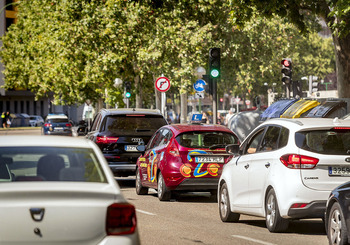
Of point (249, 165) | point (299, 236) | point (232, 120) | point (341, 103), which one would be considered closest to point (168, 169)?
point (249, 165)

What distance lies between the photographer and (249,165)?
11.9 metres

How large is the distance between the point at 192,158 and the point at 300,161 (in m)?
5.41

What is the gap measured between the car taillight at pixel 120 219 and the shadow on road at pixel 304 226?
5.82 meters

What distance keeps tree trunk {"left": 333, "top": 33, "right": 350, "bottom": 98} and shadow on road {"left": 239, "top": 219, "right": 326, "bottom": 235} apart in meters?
9.58

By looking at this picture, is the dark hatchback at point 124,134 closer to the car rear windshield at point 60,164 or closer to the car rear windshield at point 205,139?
the car rear windshield at point 205,139

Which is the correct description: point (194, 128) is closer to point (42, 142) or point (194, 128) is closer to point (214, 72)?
point (214, 72)

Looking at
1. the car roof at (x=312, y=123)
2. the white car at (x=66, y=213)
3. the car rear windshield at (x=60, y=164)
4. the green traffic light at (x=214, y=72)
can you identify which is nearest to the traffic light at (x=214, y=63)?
the green traffic light at (x=214, y=72)

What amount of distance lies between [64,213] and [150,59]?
Result: 117ft

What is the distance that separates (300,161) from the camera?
1069 centimetres

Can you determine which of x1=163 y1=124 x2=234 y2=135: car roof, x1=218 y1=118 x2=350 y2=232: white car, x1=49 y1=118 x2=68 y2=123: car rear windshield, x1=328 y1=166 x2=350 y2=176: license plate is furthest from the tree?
x1=49 y1=118 x2=68 y2=123: car rear windshield

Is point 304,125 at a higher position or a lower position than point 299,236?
higher

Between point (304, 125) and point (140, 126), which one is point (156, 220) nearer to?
point (304, 125)

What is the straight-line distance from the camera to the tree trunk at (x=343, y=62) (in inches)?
871

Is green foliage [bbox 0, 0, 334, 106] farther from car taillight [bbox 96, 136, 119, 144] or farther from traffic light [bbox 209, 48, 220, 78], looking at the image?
car taillight [bbox 96, 136, 119, 144]
